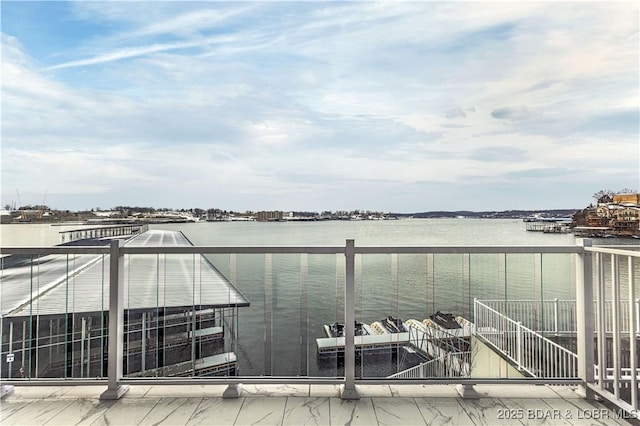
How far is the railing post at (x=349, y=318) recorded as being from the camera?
80.1 inches

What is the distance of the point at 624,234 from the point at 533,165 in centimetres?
738

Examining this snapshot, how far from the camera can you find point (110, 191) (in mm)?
8633

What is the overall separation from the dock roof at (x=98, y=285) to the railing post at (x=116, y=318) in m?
0.06

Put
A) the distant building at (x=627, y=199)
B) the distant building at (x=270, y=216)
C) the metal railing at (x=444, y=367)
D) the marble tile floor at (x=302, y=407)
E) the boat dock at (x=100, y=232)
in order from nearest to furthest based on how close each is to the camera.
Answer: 1. the marble tile floor at (x=302, y=407)
2. the metal railing at (x=444, y=367)
3. the distant building at (x=627, y=199)
4. the boat dock at (x=100, y=232)
5. the distant building at (x=270, y=216)

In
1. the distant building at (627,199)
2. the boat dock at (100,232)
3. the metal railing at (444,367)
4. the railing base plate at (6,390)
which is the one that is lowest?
the railing base plate at (6,390)

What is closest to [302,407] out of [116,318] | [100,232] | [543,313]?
[116,318]

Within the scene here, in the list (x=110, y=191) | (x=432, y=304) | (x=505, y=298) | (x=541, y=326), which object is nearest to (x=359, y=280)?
(x=432, y=304)

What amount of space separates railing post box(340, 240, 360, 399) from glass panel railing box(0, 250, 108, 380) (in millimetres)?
1539

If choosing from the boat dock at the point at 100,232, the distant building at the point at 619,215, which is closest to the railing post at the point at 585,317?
the distant building at the point at 619,215

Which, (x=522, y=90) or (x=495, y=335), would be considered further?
(x=522, y=90)

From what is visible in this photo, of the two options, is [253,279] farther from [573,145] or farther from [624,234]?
[573,145]

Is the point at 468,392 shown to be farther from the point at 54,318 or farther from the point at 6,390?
the point at 6,390

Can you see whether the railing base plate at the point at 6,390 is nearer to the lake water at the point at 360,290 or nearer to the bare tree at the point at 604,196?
the lake water at the point at 360,290

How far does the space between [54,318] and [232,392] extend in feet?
4.29
